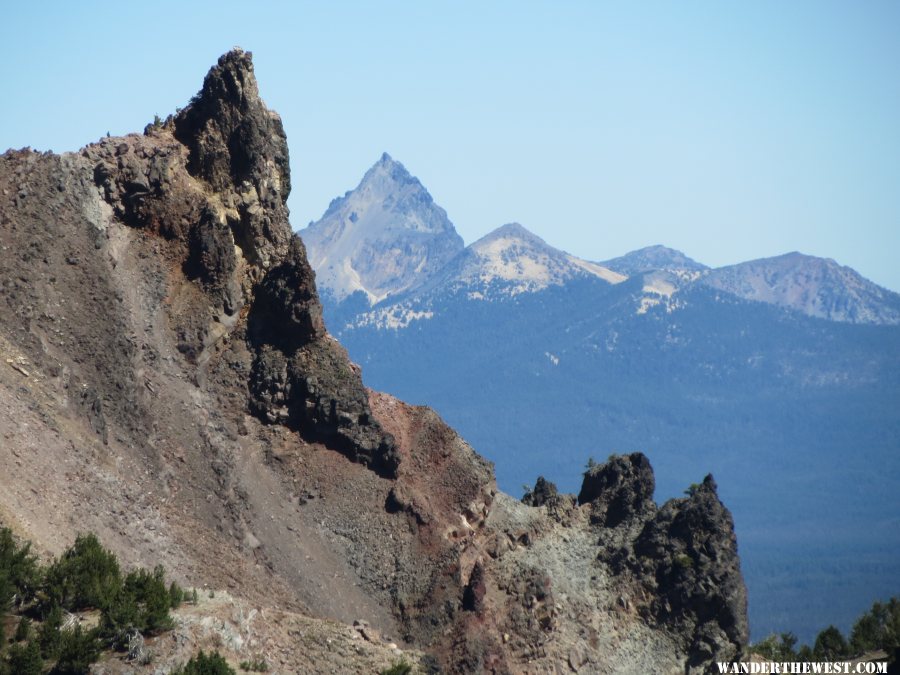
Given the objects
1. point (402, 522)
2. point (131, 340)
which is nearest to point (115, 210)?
point (131, 340)

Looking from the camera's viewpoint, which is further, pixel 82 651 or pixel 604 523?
pixel 604 523

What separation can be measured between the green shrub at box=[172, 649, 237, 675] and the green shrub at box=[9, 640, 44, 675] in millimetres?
4185

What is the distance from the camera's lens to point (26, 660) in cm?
5059

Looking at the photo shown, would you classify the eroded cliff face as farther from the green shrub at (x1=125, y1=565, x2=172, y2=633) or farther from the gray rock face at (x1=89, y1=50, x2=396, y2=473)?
the green shrub at (x1=125, y1=565, x2=172, y2=633)

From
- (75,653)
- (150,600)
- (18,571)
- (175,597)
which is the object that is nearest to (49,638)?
(75,653)

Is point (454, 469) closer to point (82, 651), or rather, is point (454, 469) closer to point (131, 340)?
point (131, 340)

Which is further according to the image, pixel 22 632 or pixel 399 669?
pixel 399 669

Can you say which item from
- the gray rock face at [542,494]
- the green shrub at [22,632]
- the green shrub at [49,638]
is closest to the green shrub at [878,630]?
the gray rock face at [542,494]

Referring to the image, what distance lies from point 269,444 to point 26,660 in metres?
30.9

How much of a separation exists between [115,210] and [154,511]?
17557 millimetres

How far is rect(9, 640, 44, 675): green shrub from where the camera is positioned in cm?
5047

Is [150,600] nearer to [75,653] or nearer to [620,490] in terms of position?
[75,653]

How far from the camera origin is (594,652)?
81000 mm

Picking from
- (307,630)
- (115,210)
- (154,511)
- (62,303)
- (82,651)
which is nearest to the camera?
(82,651)
